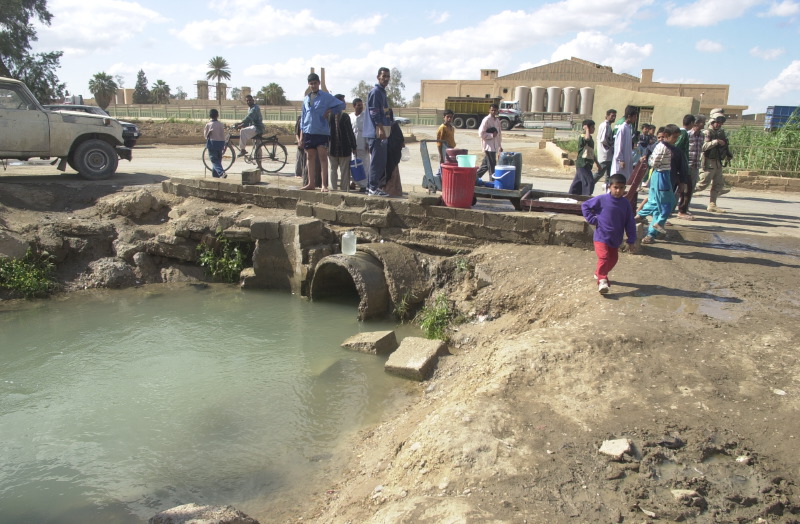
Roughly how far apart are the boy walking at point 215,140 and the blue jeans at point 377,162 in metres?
3.43

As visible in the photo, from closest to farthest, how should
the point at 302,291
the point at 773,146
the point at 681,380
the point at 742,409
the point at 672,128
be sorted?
the point at 742,409
the point at 681,380
the point at 672,128
the point at 302,291
the point at 773,146

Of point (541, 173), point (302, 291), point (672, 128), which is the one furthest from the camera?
point (541, 173)

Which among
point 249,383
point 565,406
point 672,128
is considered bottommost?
point 249,383

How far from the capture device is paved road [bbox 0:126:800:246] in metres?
8.30

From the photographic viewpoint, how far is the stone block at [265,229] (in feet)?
27.7

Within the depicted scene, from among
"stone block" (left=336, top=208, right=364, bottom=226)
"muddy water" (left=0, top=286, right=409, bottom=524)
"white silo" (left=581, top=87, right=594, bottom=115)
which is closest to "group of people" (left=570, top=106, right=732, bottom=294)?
"muddy water" (left=0, top=286, right=409, bottom=524)

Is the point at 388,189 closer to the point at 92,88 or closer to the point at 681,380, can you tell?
the point at 681,380

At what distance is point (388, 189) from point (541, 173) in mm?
7504

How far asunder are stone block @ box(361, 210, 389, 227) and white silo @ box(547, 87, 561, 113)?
4699 centimetres

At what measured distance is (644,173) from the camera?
20.7ft

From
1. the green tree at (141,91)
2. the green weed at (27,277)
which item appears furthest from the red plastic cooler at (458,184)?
the green tree at (141,91)

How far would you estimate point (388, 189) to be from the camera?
8.59 m

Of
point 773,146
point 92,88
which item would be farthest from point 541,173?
point 92,88

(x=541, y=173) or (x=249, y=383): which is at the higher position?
(x=541, y=173)
